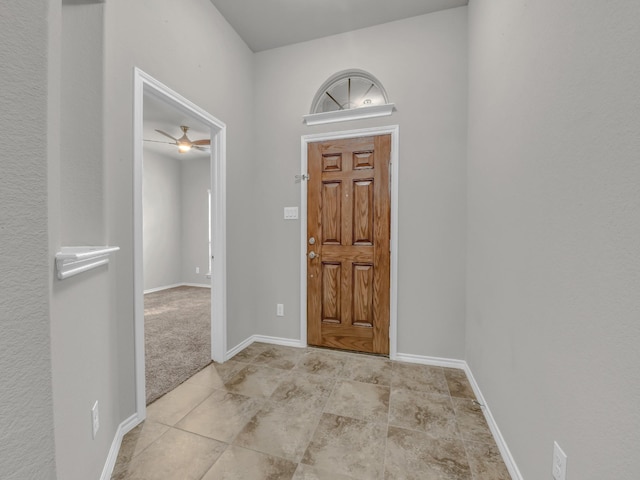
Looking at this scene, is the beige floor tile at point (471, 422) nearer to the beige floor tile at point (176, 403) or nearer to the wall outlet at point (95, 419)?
the beige floor tile at point (176, 403)

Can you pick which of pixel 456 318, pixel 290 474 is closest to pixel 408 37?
pixel 456 318

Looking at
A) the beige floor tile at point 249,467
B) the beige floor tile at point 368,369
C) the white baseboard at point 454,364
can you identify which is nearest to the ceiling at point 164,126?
the white baseboard at point 454,364

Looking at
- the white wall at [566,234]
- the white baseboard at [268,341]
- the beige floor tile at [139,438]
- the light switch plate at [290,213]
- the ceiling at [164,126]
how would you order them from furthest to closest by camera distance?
the ceiling at [164,126], the light switch plate at [290,213], the white baseboard at [268,341], the beige floor tile at [139,438], the white wall at [566,234]

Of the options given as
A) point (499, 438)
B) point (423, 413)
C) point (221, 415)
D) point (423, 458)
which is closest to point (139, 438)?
point (221, 415)

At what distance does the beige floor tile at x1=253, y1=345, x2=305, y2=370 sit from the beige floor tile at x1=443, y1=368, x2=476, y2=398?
4.01 ft

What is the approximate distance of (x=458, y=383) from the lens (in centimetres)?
204

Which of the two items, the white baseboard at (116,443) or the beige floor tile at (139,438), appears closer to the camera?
the white baseboard at (116,443)

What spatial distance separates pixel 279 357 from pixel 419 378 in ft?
3.89

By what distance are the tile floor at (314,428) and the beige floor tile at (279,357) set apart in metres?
0.06

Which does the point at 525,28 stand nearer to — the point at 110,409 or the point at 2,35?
the point at 2,35

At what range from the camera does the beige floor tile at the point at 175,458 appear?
124 cm

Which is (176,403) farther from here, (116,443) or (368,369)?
(368,369)

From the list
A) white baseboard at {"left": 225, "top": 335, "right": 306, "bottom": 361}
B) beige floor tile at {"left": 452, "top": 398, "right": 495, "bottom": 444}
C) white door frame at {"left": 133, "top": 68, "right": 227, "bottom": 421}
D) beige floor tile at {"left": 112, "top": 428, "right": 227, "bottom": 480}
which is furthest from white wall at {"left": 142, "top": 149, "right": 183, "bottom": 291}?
beige floor tile at {"left": 452, "top": 398, "right": 495, "bottom": 444}

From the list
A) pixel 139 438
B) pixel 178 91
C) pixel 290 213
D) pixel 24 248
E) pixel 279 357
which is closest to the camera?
pixel 24 248
